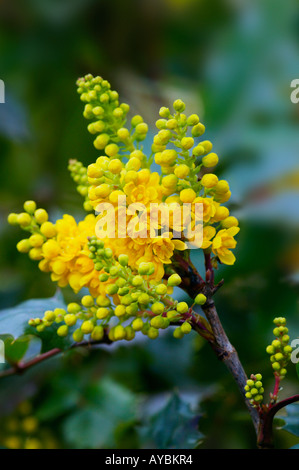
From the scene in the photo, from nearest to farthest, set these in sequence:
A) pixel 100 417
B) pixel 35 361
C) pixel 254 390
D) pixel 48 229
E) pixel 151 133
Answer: pixel 254 390
pixel 48 229
pixel 35 361
pixel 151 133
pixel 100 417

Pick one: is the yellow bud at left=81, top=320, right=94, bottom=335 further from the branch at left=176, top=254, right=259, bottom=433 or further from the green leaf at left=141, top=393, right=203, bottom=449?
the green leaf at left=141, top=393, right=203, bottom=449

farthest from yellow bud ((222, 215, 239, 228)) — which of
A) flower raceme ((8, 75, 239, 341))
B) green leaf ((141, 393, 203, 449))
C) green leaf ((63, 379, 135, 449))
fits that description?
green leaf ((63, 379, 135, 449))

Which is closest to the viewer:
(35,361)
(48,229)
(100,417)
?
(48,229)

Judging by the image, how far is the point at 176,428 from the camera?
89 cm

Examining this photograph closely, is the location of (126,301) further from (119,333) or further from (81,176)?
(81,176)

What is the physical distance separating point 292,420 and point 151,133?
1.75ft

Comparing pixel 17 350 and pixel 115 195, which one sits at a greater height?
pixel 115 195

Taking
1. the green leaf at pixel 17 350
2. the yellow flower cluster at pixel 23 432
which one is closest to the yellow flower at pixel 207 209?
the green leaf at pixel 17 350

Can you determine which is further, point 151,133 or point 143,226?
point 151,133

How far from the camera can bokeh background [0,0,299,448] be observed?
3.15ft

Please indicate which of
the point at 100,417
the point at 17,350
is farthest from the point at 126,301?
the point at 100,417

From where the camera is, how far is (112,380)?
4.21ft

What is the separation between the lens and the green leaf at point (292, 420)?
711 millimetres

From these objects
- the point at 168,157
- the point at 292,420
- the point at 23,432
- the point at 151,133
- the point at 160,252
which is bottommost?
the point at 23,432
